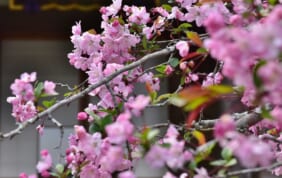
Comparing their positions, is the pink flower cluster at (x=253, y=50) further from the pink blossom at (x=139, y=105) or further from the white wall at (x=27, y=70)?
the white wall at (x=27, y=70)

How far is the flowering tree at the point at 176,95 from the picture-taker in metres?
0.73

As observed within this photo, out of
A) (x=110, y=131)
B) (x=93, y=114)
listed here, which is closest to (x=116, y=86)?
(x=93, y=114)

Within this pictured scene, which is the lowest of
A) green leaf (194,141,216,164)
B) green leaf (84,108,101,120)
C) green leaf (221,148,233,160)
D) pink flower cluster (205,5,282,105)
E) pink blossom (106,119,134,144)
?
green leaf (221,148,233,160)

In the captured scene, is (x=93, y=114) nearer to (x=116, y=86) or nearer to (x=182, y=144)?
(x=116, y=86)

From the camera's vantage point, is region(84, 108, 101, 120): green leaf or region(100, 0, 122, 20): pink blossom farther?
region(100, 0, 122, 20): pink blossom

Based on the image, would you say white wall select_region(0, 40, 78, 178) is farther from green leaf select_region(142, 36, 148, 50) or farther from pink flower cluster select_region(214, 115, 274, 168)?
pink flower cluster select_region(214, 115, 274, 168)

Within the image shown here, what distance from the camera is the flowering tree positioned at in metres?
0.73

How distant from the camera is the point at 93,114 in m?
1.27

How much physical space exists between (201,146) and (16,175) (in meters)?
2.32

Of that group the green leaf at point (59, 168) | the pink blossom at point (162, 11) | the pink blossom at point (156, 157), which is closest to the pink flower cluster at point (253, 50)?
the pink blossom at point (156, 157)

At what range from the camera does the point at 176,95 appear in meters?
1.10

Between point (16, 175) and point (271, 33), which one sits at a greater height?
point (271, 33)

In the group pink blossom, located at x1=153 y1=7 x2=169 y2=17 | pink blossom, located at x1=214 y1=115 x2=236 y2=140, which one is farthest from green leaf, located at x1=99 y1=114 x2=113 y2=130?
pink blossom, located at x1=153 y1=7 x2=169 y2=17

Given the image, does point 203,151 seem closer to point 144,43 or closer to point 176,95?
point 176,95
